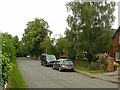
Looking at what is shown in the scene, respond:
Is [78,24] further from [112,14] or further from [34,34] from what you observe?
[34,34]

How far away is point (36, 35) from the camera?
76562mm

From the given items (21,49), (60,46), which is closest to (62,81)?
(60,46)

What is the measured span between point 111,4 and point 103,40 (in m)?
5.64

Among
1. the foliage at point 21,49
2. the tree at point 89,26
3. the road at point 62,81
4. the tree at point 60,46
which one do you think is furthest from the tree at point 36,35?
the road at point 62,81

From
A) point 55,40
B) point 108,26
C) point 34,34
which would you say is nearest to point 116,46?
point 108,26

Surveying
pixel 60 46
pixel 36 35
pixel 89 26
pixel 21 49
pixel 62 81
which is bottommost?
pixel 62 81

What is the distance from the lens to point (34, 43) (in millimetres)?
76750

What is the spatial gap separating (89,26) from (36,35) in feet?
126

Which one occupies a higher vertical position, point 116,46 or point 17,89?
point 116,46

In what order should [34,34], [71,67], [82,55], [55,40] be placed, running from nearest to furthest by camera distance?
[71,67], [82,55], [55,40], [34,34]

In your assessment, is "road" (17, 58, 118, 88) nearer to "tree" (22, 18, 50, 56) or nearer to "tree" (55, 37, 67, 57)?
"tree" (55, 37, 67, 57)

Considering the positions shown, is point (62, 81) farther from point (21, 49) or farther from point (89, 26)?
point (21, 49)

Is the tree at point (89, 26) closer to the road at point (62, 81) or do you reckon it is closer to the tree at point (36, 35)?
the road at point (62, 81)

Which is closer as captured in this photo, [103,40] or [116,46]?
[103,40]
